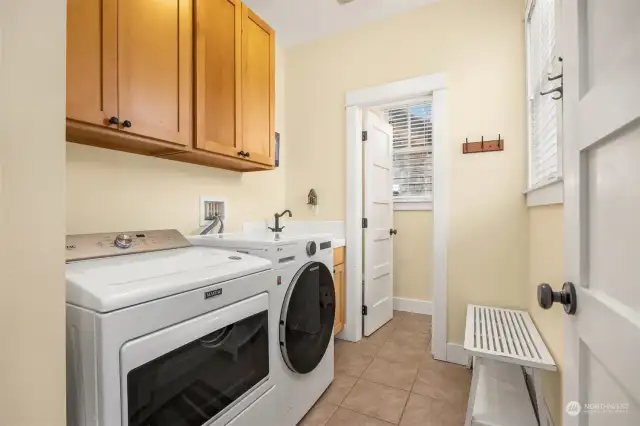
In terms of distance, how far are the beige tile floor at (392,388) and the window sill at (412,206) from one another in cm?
136

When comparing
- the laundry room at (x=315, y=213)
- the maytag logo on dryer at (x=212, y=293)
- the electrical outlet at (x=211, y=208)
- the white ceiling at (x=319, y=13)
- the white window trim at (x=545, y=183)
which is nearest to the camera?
the laundry room at (x=315, y=213)

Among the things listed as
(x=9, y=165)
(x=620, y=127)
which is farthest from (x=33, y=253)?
(x=620, y=127)

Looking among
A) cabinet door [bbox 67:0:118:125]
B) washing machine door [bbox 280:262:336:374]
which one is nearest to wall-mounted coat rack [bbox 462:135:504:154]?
washing machine door [bbox 280:262:336:374]

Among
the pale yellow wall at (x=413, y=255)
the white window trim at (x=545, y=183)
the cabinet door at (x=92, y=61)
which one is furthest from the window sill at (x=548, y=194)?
the cabinet door at (x=92, y=61)

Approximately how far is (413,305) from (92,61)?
3305 millimetres

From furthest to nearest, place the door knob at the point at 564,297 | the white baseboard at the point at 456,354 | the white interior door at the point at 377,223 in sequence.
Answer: the white interior door at the point at 377,223 < the white baseboard at the point at 456,354 < the door knob at the point at 564,297

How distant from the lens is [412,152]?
3.41m

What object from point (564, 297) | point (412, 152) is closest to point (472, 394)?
point (564, 297)

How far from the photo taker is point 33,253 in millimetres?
537

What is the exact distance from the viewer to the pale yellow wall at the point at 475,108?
1.99 meters

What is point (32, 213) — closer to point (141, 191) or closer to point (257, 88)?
point (141, 191)

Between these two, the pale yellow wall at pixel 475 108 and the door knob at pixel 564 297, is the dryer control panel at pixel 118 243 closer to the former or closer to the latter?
the door knob at pixel 564 297

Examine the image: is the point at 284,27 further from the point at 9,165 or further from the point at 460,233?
the point at 9,165

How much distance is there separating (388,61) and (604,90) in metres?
2.20
